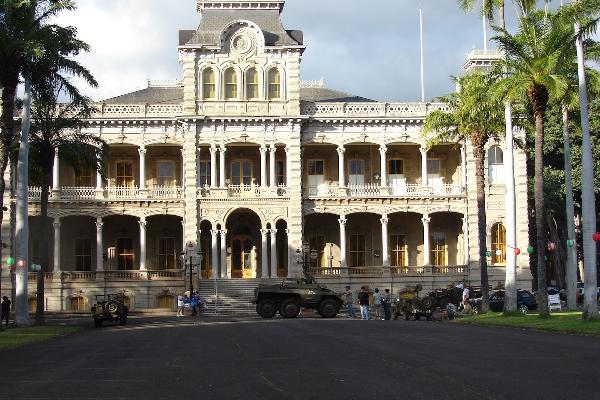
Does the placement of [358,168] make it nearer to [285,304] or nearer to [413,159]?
[413,159]

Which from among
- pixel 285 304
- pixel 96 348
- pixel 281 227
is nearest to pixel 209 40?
pixel 281 227

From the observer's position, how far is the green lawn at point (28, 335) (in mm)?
27314

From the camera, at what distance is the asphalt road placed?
13453 mm

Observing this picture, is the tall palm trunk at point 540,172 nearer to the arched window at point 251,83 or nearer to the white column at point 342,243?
the white column at point 342,243

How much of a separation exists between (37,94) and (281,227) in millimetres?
25747

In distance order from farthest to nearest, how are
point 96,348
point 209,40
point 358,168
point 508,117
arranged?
point 358,168 < point 209,40 < point 508,117 < point 96,348

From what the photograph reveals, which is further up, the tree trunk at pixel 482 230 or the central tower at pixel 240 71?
the central tower at pixel 240 71

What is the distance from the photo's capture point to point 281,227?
2351 inches

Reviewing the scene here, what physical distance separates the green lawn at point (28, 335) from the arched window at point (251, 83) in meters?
25.4

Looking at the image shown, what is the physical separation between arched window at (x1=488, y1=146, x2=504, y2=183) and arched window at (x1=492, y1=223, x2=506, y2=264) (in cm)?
302

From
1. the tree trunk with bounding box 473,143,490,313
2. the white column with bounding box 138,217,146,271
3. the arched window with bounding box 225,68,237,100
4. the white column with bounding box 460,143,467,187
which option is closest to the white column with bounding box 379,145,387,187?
the white column with bounding box 460,143,467,187

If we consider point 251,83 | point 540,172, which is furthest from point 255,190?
point 540,172

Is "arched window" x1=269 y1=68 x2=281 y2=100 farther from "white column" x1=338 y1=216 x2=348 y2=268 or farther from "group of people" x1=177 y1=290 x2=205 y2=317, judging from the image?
"group of people" x1=177 y1=290 x2=205 y2=317

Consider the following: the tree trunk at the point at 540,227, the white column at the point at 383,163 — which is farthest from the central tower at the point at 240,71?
the tree trunk at the point at 540,227
